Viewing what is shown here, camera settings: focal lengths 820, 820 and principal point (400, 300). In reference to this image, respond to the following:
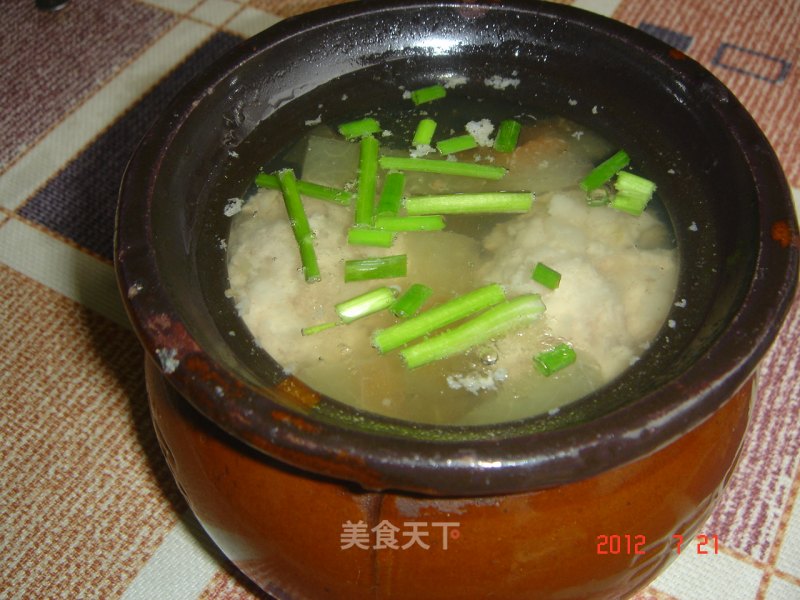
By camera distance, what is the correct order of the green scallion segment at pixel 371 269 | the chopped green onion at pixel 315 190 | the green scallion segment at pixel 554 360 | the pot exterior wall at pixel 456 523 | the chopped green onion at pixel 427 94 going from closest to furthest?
the pot exterior wall at pixel 456 523, the green scallion segment at pixel 554 360, the green scallion segment at pixel 371 269, the chopped green onion at pixel 315 190, the chopped green onion at pixel 427 94

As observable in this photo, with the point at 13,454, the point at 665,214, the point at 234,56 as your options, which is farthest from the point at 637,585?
the point at 13,454

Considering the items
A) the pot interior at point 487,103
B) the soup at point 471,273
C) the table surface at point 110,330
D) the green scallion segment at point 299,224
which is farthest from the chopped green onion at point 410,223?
the table surface at point 110,330

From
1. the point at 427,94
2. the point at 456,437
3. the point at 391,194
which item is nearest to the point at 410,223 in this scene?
the point at 391,194

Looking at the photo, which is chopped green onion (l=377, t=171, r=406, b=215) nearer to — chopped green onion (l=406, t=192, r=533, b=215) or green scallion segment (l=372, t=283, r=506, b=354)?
chopped green onion (l=406, t=192, r=533, b=215)

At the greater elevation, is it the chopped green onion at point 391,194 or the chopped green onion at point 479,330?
the chopped green onion at point 391,194

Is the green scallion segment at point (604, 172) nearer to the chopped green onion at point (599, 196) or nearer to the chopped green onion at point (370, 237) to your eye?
the chopped green onion at point (599, 196)

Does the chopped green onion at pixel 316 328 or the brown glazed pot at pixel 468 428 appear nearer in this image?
the brown glazed pot at pixel 468 428

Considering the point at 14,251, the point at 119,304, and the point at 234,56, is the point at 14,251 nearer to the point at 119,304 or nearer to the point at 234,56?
the point at 119,304

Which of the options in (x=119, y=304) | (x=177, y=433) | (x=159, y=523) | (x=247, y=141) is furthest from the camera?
(x=119, y=304)
